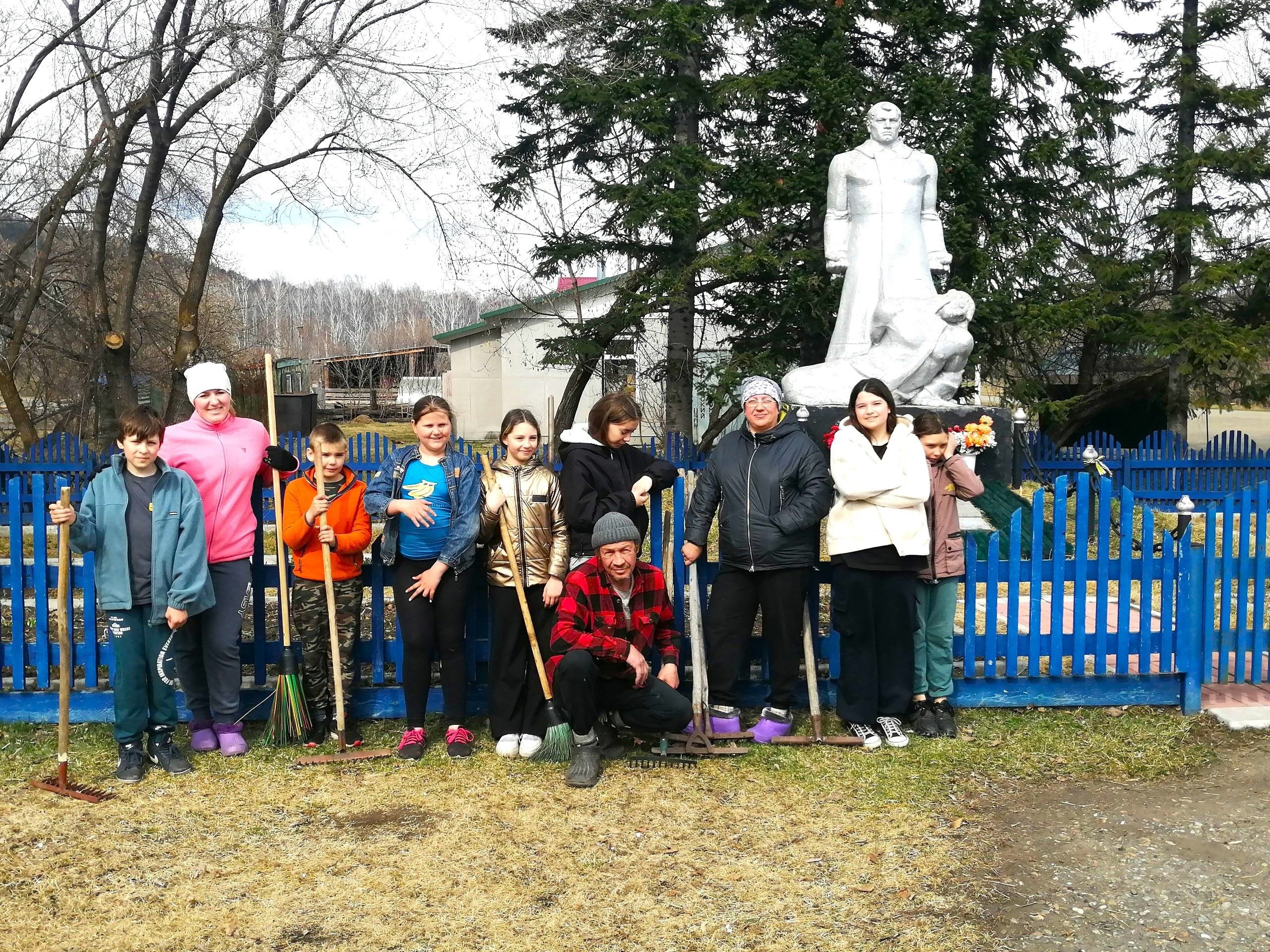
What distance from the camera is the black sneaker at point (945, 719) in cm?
463

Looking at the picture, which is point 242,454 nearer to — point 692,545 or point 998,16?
point 692,545

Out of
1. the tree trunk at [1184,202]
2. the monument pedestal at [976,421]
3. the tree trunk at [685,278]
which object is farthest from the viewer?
the tree trunk at [1184,202]

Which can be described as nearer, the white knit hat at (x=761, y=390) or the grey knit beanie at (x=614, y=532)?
the grey knit beanie at (x=614, y=532)

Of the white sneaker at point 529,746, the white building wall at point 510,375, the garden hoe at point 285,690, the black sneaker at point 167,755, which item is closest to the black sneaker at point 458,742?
the white sneaker at point 529,746

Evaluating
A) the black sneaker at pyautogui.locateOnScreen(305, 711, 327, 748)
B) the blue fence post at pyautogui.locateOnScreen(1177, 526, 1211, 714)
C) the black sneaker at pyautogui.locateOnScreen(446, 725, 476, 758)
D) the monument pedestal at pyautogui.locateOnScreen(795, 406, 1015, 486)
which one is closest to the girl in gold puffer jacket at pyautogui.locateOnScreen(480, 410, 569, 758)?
the black sneaker at pyautogui.locateOnScreen(446, 725, 476, 758)

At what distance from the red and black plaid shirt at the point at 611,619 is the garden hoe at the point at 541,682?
11cm

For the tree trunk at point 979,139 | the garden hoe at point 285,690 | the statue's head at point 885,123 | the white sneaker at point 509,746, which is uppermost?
the tree trunk at point 979,139

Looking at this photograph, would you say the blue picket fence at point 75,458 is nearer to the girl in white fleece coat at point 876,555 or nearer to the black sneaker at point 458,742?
the girl in white fleece coat at point 876,555

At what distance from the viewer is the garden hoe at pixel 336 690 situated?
4.41 meters

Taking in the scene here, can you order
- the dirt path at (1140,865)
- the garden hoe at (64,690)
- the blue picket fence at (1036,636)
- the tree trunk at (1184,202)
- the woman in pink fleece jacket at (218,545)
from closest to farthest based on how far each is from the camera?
1. the dirt path at (1140,865)
2. the garden hoe at (64,690)
3. the woman in pink fleece jacket at (218,545)
4. the blue picket fence at (1036,636)
5. the tree trunk at (1184,202)

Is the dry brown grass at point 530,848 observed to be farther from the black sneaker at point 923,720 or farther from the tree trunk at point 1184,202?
the tree trunk at point 1184,202

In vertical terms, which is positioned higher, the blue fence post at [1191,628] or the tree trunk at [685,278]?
the tree trunk at [685,278]

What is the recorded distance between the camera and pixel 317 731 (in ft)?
15.3

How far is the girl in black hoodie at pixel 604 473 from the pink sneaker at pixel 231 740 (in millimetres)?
1617
